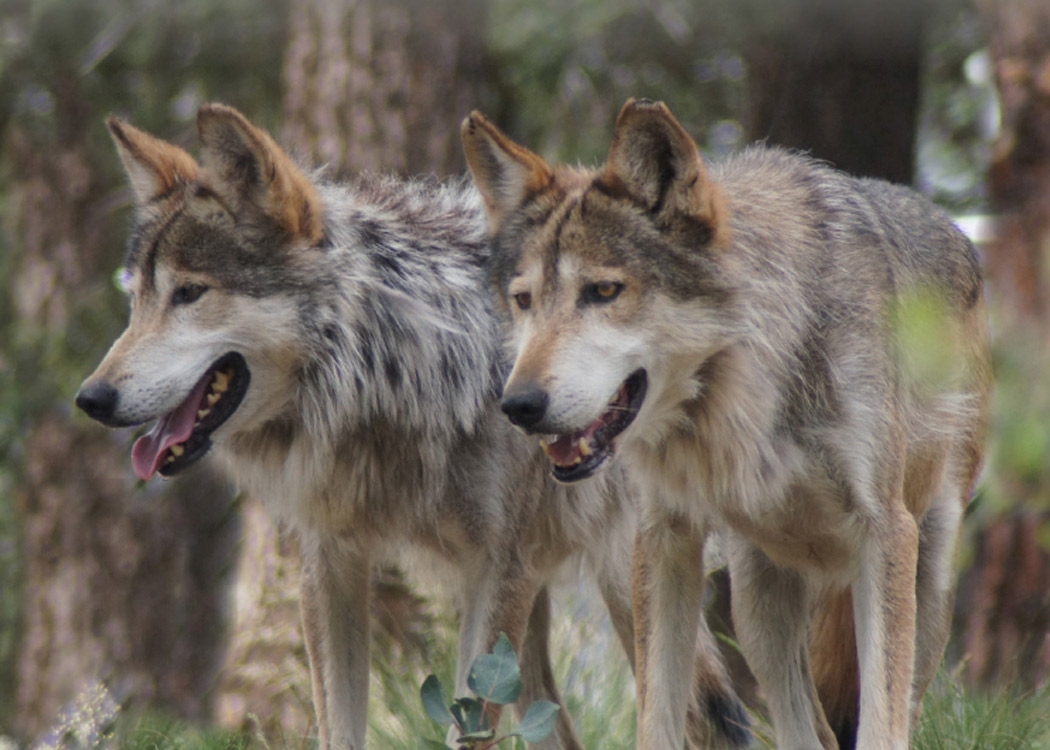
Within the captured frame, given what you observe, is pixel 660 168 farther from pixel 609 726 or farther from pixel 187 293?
pixel 609 726

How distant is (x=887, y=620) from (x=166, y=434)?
237cm

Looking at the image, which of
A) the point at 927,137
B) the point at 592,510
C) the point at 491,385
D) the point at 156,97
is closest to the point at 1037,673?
the point at 592,510

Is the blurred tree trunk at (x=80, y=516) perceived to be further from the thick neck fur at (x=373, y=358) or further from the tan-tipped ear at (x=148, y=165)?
the thick neck fur at (x=373, y=358)

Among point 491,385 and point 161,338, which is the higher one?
point 161,338

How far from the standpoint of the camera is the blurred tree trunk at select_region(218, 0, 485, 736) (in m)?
6.61

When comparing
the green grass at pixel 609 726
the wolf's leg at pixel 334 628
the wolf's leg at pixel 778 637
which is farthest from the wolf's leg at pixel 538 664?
the wolf's leg at pixel 778 637

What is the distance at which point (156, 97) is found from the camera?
9.62 m

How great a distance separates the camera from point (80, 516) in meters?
10.5

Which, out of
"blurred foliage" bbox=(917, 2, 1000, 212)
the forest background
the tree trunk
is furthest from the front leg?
A: "blurred foliage" bbox=(917, 2, 1000, 212)

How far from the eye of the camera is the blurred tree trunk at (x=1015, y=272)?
5.66 m

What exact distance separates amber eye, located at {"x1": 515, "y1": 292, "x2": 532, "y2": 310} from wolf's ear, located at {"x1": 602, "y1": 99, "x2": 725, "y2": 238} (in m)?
0.42

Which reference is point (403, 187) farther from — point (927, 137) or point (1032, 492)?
point (927, 137)

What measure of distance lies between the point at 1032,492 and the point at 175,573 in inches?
406

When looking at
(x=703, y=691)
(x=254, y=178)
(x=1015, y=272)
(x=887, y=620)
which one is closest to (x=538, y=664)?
(x=703, y=691)
